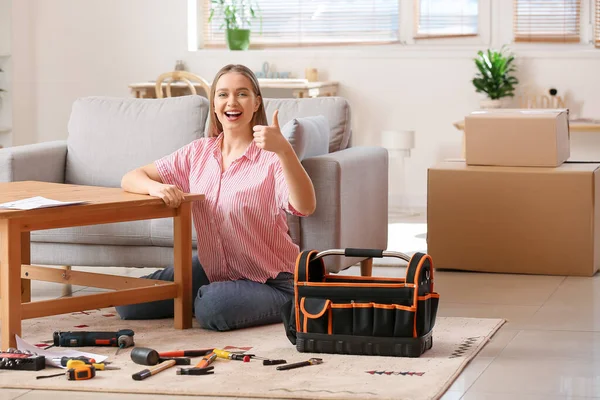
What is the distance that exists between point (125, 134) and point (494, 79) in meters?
2.86

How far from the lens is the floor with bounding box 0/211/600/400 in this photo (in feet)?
8.43

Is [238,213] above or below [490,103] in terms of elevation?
below

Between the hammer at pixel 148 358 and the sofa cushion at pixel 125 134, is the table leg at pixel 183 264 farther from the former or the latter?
the sofa cushion at pixel 125 134

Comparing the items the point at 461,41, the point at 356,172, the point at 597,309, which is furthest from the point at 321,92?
the point at 597,309

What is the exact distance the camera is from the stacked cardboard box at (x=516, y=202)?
4254 millimetres

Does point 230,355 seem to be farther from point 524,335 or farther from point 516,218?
point 516,218

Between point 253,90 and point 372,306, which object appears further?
point 253,90

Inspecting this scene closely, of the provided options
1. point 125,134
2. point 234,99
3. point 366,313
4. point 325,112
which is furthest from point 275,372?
point 125,134

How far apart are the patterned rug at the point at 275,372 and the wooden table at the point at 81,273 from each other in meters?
0.13

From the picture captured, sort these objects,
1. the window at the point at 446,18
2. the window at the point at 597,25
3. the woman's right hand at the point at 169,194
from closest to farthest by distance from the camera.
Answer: the woman's right hand at the point at 169,194
the window at the point at 597,25
the window at the point at 446,18

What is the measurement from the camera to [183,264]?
10.8ft

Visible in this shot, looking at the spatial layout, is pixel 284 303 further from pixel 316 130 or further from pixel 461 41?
pixel 461 41

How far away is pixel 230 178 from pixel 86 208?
0.51 m

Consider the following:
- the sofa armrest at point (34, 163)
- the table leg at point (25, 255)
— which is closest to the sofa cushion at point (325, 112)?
the sofa armrest at point (34, 163)
